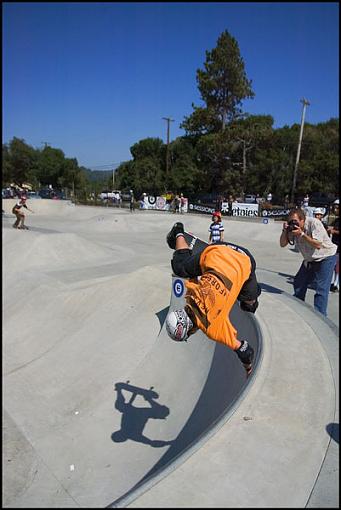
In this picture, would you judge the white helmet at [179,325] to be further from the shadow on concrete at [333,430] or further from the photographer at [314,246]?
the photographer at [314,246]

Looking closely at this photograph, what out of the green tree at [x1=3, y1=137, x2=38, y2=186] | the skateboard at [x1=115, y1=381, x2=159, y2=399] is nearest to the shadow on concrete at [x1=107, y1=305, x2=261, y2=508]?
the skateboard at [x1=115, y1=381, x2=159, y2=399]

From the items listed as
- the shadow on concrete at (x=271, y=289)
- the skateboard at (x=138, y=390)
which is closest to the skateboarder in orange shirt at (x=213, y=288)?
the skateboard at (x=138, y=390)

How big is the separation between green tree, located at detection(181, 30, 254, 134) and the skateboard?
354 centimetres

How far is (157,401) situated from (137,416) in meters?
0.36

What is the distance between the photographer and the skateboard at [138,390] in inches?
197

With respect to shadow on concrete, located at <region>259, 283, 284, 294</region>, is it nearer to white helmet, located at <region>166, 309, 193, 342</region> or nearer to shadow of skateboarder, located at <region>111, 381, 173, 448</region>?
shadow of skateboarder, located at <region>111, 381, 173, 448</region>

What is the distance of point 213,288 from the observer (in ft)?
8.48

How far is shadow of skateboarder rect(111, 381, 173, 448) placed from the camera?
4.10 metres

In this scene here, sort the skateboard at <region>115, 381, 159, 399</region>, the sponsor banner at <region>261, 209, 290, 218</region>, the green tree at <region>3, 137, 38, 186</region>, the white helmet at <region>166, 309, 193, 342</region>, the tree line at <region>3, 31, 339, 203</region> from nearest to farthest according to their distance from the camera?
the white helmet at <region>166, 309, 193, 342</region> < the tree line at <region>3, 31, 339, 203</region> < the skateboard at <region>115, 381, 159, 399</region> < the sponsor banner at <region>261, 209, 290, 218</region> < the green tree at <region>3, 137, 38, 186</region>

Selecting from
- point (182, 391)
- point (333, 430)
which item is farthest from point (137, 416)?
point (333, 430)

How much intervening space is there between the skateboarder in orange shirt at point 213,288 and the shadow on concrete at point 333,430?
73 cm

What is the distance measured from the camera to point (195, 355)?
5.29 metres

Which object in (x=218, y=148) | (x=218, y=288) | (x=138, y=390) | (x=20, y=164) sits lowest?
(x=138, y=390)

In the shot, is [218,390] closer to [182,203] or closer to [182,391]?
[182,391]
